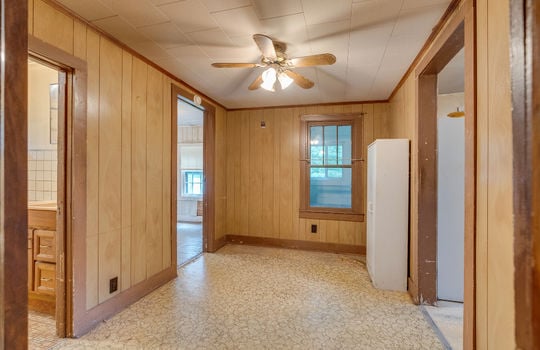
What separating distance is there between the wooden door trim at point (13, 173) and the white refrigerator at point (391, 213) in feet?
9.23

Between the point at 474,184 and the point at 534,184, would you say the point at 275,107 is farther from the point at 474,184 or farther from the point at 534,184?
the point at 534,184

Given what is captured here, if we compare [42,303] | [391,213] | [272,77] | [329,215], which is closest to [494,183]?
[391,213]

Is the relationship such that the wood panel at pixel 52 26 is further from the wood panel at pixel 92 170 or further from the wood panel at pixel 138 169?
the wood panel at pixel 138 169

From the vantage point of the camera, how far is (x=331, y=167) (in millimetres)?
4082

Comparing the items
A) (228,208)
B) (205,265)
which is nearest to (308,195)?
(228,208)

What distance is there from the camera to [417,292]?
2.44 meters

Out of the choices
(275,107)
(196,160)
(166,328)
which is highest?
(275,107)

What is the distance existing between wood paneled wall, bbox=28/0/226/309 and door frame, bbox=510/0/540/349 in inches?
91.0

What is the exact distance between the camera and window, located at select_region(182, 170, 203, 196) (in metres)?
6.55

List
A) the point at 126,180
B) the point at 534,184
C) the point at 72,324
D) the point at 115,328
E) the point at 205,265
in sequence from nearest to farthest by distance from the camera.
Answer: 1. the point at 534,184
2. the point at 72,324
3. the point at 115,328
4. the point at 126,180
5. the point at 205,265

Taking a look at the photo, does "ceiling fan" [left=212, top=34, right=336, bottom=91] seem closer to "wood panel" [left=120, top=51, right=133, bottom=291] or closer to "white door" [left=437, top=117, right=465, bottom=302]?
"wood panel" [left=120, top=51, right=133, bottom=291]

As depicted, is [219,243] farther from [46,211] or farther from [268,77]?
[268,77]

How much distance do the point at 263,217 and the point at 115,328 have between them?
2.62 meters

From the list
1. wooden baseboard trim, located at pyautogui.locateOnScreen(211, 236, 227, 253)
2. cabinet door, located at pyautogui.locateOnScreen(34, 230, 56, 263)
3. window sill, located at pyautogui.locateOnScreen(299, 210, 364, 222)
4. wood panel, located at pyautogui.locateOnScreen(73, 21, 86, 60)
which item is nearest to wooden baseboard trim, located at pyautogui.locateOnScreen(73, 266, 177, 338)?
cabinet door, located at pyautogui.locateOnScreen(34, 230, 56, 263)
